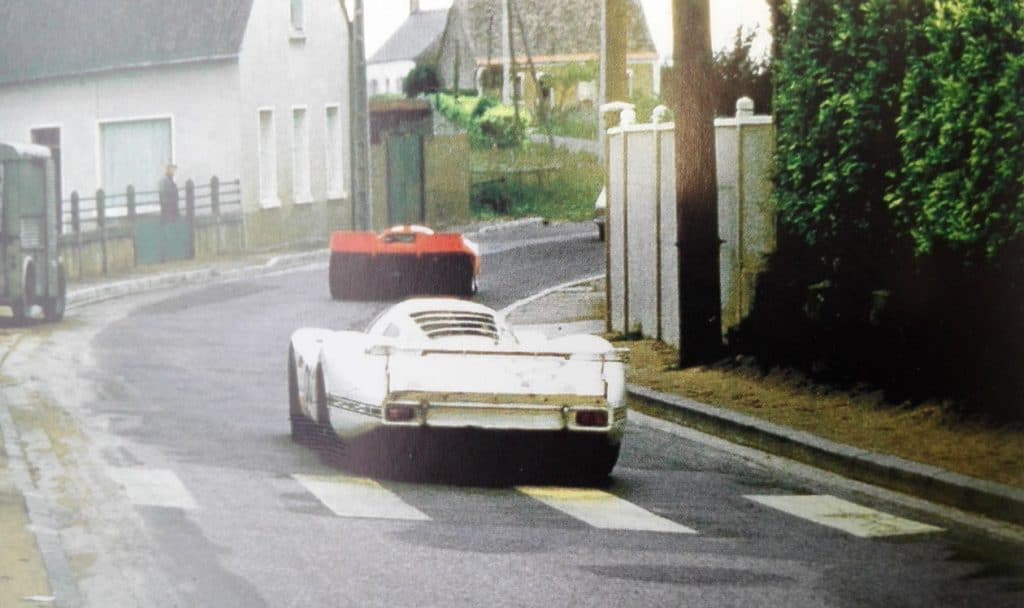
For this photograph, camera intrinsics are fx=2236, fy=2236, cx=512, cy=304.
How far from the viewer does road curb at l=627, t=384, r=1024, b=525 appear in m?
11.5

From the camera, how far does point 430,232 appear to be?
971 inches

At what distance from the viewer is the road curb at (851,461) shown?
11.5 meters

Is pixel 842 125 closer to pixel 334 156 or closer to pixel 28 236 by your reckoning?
pixel 28 236

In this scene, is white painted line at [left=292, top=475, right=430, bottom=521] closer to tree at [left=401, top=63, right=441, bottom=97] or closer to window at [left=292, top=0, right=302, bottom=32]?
tree at [left=401, top=63, right=441, bottom=97]

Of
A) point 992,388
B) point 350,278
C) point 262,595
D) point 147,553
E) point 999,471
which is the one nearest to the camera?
point 262,595

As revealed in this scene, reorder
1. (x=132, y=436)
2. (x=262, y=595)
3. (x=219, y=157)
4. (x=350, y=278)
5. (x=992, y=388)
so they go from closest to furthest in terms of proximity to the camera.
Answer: (x=262, y=595) < (x=992, y=388) < (x=132, y=436) < (x=350, y=278) < (x=219, y=157)

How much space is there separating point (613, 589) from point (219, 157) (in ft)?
72.9

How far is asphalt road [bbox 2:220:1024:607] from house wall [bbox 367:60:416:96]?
27.1 ft

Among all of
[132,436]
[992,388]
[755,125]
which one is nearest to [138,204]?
[755,125]

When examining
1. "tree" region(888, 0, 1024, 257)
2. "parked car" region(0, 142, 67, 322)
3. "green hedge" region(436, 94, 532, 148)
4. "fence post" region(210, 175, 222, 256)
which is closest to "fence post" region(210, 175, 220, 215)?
"fence post" region(210, 175, 222, 256)

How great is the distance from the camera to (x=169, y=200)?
3294cm

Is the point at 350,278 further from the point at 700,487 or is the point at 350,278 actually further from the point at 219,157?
the point at 700,487

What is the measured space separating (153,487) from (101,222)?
21520 mm

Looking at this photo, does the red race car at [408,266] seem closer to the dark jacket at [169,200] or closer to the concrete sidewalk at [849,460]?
the concrete sidewalk at [849,460]
